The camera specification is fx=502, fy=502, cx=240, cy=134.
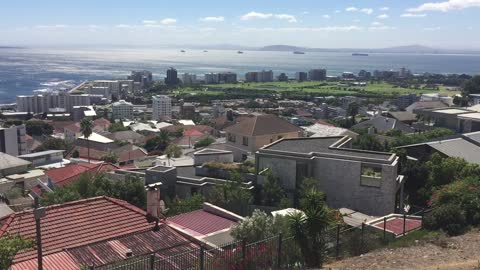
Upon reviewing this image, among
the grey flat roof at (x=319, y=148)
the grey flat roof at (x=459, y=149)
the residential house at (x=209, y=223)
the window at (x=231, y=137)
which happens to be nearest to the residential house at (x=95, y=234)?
the residential house at (x=209, y=223)

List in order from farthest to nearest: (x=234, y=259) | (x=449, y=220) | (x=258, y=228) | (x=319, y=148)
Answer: (x=319, y=148) → (x=449, y=220) → (x=258, y=228) → (x=234, y=259)

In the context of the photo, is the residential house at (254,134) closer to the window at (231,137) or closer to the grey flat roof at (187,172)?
the window at (231,137)

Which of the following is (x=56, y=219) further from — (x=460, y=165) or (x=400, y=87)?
(x=400, y=87)

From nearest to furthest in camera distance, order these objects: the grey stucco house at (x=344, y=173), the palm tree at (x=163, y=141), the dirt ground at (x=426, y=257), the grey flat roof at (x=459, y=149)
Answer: the dirt ground at (x=426, y=257) → the grey stucco house at (x=344, y=173) → the grey flat roof at (x=459, y=149) → the palm tree at (x=163, y=141)

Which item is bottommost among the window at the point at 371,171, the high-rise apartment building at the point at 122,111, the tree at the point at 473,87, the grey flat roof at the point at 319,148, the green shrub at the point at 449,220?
the high-rise apartment building at the point at 122,111

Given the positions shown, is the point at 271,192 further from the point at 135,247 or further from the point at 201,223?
the point at 135,247

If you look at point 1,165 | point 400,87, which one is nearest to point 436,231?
point 1,165

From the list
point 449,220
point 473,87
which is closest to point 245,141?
point 449,220
